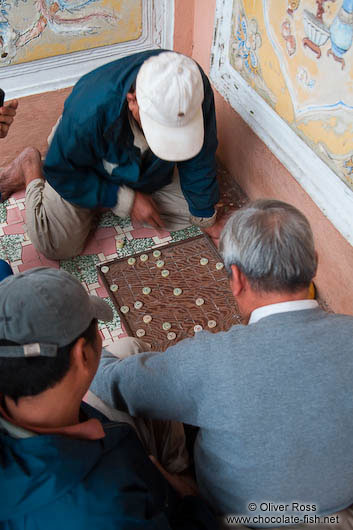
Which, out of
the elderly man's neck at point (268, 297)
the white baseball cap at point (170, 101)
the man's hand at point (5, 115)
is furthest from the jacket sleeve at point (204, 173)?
→ the elderly man's neck at point (268, 297)

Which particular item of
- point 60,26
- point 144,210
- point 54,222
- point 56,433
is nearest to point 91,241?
point 54,222

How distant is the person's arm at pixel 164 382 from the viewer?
4.19 ft

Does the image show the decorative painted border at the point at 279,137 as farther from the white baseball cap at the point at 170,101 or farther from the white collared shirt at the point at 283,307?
the white collared shirt at the point at 283,307

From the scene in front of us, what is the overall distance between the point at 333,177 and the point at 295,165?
0.89 ft

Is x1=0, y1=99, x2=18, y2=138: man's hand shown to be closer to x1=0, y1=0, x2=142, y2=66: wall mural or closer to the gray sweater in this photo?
x1=0, y1=0, x2=142, y2=66: wall mural

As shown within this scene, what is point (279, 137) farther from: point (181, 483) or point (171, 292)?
point (181, 483)

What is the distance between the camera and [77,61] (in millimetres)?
2717

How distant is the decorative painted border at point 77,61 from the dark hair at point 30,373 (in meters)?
2.02

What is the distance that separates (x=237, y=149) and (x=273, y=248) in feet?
5.47

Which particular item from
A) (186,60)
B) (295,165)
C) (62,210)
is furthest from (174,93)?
(62,210)

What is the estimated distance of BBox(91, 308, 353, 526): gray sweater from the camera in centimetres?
117

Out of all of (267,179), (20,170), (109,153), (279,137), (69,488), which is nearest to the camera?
(69,488)

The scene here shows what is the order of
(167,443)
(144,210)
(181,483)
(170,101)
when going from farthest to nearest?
1. (144,210)
2. (170,101)
3. (167,443)
4. (181,483)

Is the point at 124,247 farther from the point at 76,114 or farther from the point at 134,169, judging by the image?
the point at 76,114
